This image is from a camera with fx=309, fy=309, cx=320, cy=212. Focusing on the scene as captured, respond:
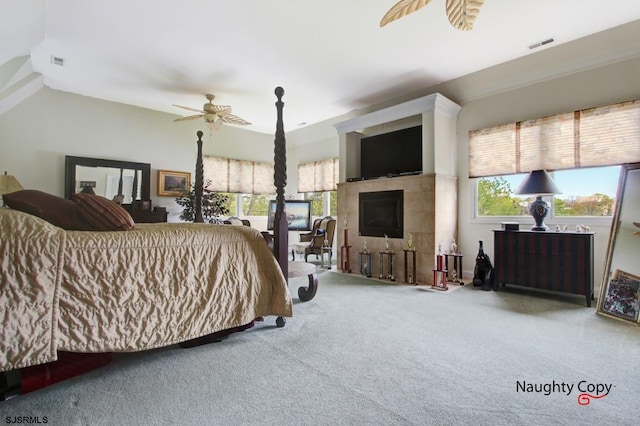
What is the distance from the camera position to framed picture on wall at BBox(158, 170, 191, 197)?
217 inches

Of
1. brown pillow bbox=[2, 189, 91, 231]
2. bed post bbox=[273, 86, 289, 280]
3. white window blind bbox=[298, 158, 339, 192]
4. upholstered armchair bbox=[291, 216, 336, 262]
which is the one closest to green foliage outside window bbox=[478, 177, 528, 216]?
upholstered armchair bbox=[291, 216, 336, 262]

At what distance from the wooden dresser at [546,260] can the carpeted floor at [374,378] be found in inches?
25.1

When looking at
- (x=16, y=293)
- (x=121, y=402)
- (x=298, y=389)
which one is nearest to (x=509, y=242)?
(x=298, y=389)

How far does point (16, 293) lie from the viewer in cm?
138

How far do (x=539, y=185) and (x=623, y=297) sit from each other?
1235mm

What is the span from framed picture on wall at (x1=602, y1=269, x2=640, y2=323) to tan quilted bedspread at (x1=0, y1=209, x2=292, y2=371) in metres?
2.77

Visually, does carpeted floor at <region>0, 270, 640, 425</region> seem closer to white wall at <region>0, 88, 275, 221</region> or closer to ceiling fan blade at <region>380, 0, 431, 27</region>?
ceiling fan blade at <region>380, 0, 431, 27</region>

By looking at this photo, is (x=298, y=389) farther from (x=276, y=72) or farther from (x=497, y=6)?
(x=276, y=72)

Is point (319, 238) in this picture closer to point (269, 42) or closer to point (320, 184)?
point (320, 184)

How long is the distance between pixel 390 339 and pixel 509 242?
2255 millimetres

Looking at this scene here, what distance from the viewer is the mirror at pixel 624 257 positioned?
8.49 feet

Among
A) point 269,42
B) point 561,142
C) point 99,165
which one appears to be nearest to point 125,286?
point 269,42

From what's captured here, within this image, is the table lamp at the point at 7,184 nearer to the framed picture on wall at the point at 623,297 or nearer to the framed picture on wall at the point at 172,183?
the framed picture on wall at the point at 172,183

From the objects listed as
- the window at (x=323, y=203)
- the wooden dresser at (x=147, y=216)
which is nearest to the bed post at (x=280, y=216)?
the wooden dresser at (x=147, y=216)
